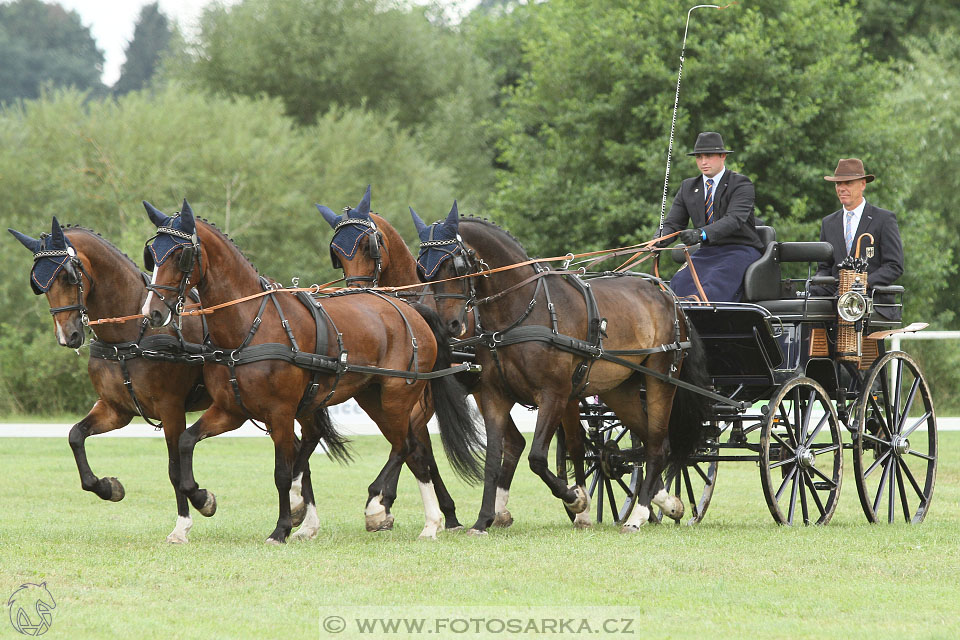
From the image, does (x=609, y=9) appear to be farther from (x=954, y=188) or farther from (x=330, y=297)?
(x=330, y=297)

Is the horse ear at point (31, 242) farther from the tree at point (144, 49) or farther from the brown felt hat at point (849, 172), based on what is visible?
the tree at point (144, 49)

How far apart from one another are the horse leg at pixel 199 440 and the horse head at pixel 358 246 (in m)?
1.62

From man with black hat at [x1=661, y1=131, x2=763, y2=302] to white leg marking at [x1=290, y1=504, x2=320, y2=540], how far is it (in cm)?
324

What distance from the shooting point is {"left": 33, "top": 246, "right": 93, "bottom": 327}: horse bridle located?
7.14 metres

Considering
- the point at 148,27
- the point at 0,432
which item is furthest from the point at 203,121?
the point at 148,27

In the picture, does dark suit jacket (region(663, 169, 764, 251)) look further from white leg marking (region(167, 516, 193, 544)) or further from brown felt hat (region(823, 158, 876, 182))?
white leg marking (region(167, 516, 193, 544))

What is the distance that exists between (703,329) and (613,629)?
4.29 meters

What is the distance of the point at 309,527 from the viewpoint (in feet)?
26.0

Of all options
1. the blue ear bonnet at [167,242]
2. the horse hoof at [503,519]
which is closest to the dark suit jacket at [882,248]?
the horse hoof at [503,519]

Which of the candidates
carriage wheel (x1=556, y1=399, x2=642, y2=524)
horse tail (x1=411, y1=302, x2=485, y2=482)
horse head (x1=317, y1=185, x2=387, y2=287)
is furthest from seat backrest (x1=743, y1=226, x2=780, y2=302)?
horse head (x1=317, y1=185, x2=387, y2=287)

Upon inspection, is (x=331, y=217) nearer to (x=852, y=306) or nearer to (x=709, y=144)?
(x=709, y=144)

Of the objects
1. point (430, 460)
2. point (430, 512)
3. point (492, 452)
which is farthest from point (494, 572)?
point (430, 460)

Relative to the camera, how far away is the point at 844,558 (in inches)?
264

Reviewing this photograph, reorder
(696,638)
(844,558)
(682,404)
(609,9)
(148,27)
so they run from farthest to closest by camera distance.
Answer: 1. (148,27)
2. (609,9)
3. (682,404)
4. (844,558)
5. (696,638)
